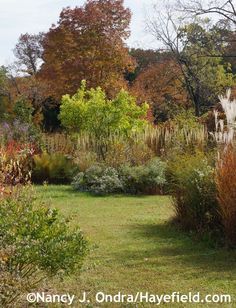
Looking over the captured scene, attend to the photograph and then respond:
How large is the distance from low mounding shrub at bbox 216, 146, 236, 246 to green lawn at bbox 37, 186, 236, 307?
0.96 feet

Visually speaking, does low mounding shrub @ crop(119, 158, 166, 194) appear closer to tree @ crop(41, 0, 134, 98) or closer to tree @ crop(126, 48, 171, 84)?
tree @ crop(41, 0, 134, 98)

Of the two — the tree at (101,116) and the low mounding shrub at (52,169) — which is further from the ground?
the tree at (101,116)

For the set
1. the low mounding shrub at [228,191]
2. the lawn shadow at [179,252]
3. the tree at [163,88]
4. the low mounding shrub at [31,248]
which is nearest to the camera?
the low mounding shrub at [31,248]

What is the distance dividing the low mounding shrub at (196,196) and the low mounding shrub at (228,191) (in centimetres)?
32

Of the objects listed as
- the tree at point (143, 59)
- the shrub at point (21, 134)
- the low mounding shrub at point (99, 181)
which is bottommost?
the low mounding shrub at point (99, 181)

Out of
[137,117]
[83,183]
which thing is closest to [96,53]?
[137,117]

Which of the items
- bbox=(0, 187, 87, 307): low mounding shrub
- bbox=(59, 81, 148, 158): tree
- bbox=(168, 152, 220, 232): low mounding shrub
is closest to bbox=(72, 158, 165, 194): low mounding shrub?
bbox=(59, 81, 148, 158): tree

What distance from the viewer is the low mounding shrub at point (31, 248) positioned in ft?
12.1

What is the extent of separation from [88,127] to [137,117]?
2015 mm

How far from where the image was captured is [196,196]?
677 centimetres

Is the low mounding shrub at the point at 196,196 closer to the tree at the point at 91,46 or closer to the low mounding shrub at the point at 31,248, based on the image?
the low mounding shrub at the point at 31,248

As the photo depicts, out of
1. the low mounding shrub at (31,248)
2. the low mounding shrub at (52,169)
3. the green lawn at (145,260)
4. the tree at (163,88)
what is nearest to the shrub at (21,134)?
the low mounding shrub at (52,169)

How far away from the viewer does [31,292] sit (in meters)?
4.06

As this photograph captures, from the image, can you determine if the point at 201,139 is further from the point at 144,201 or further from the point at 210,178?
the point at 210,178
